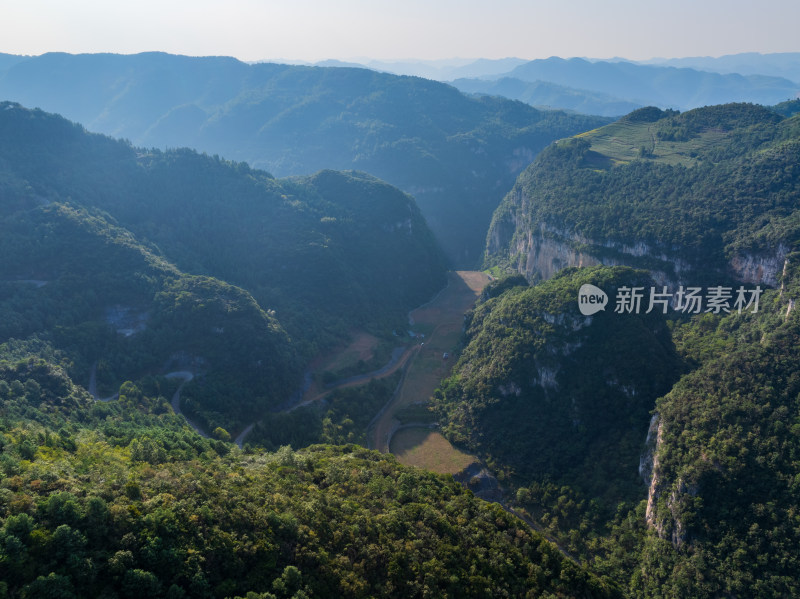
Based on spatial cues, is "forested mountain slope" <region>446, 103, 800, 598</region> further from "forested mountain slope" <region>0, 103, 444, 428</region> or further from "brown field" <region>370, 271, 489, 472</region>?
"forested mountain slope" <region>0, 103, 444, 428</region>

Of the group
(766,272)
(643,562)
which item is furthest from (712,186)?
(643,562)

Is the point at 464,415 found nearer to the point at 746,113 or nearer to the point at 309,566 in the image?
the point at 309,566

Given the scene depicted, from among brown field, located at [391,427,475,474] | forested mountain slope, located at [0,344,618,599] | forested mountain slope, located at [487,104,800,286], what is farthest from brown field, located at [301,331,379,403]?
forested mountain slope, located at [487,104,800,286]

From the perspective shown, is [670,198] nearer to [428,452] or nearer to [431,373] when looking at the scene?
[431,373]

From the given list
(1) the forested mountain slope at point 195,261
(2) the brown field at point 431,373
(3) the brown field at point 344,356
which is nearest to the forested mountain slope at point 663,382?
(2) the brown field at point 431,373

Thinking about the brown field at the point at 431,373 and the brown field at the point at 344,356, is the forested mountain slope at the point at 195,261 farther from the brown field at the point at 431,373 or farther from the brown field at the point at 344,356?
the brown field at the point at 431,373

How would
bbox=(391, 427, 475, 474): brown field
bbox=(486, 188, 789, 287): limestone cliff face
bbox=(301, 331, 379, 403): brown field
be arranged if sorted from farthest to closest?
bbox=(301, 331, 379, 403): brown field < bbox=(486, 188, 789, 287): limestone cliff face < bbox=(391, 427, 475, 474): brown field

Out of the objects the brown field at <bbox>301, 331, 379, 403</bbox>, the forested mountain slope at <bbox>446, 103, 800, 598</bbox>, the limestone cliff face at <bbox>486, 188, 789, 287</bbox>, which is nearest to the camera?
the forested mountain slope at <bbox>446, 103, 800, 598</bbox>
